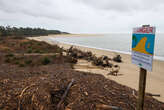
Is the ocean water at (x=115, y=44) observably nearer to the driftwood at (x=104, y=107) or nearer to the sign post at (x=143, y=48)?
the sign post at (x=143, y=48)

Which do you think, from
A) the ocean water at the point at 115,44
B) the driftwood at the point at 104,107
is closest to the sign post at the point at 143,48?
the driftwood at the point at 104,107

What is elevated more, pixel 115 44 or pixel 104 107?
pixel 115 44

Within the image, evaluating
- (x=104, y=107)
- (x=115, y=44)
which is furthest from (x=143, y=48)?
(x=115, y=44)

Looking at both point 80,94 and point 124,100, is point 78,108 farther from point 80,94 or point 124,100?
point 124,100

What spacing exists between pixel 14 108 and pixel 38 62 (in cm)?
636

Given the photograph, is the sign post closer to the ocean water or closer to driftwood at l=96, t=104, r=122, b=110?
driftwood at l=96, t=104, r=122, b=110

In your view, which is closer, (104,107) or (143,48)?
(143,48)

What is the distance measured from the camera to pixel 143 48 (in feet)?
6.08

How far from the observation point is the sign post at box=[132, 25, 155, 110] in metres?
1.72

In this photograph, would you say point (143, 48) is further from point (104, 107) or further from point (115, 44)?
point (115, 44)

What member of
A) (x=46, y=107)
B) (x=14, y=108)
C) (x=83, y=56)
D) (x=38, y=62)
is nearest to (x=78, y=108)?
(x=46, y=107)

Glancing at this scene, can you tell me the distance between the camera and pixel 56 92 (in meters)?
2.75

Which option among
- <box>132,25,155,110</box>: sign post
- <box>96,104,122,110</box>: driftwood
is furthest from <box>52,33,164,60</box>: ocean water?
<box>96,104,122,110</box>: driftwood

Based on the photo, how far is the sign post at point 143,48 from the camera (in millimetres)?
1722
